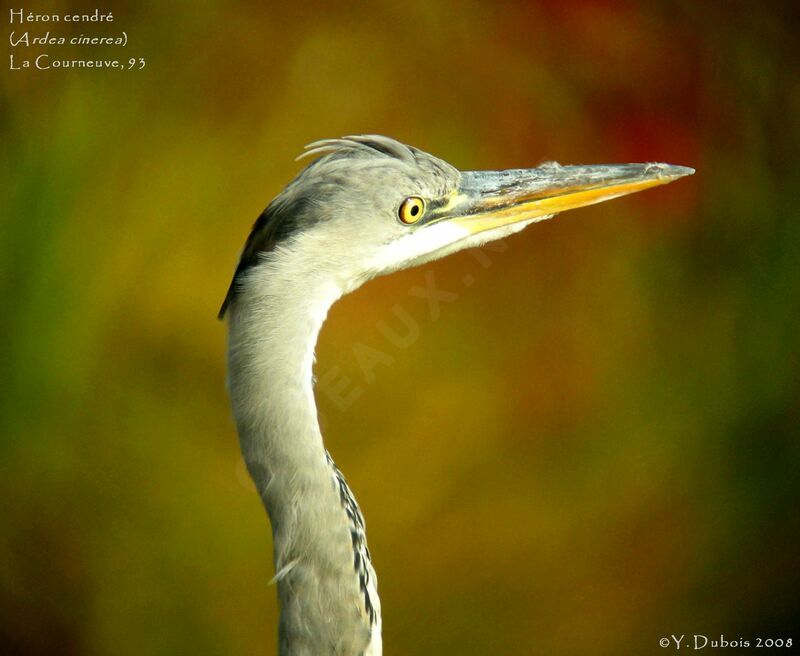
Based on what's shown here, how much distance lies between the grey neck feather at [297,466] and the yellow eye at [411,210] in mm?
104

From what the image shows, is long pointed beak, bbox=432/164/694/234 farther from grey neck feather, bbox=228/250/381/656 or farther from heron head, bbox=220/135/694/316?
grey neck feather, bbox=228/250/381/656

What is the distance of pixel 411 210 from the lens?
2.70 ft

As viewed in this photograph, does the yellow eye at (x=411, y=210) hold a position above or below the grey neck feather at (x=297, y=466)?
above

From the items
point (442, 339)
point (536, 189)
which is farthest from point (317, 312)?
point (442, 339)

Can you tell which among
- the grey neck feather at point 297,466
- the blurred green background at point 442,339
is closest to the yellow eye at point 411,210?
the grey neck feather at point 297,466

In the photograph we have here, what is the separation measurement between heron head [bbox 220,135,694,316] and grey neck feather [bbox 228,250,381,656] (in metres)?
0.02

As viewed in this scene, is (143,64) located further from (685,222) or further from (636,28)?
(685,222)

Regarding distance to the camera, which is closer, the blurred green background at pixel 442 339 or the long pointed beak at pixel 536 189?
the long pointed beak at pixel 536 189

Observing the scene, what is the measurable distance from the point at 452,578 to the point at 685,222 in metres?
0.68

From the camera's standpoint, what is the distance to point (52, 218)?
3.54 feet

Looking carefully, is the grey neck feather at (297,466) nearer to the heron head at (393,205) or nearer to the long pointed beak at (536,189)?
the heron head at (393,205)

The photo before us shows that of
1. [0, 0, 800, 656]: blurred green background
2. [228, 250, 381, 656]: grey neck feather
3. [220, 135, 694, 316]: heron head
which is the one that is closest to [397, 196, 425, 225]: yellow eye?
[220, 135, 694, 316]: heron head

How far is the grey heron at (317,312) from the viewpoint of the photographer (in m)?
0.78

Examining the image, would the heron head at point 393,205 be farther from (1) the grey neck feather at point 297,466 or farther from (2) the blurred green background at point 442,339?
(2) the blurred green background at point 442,339
